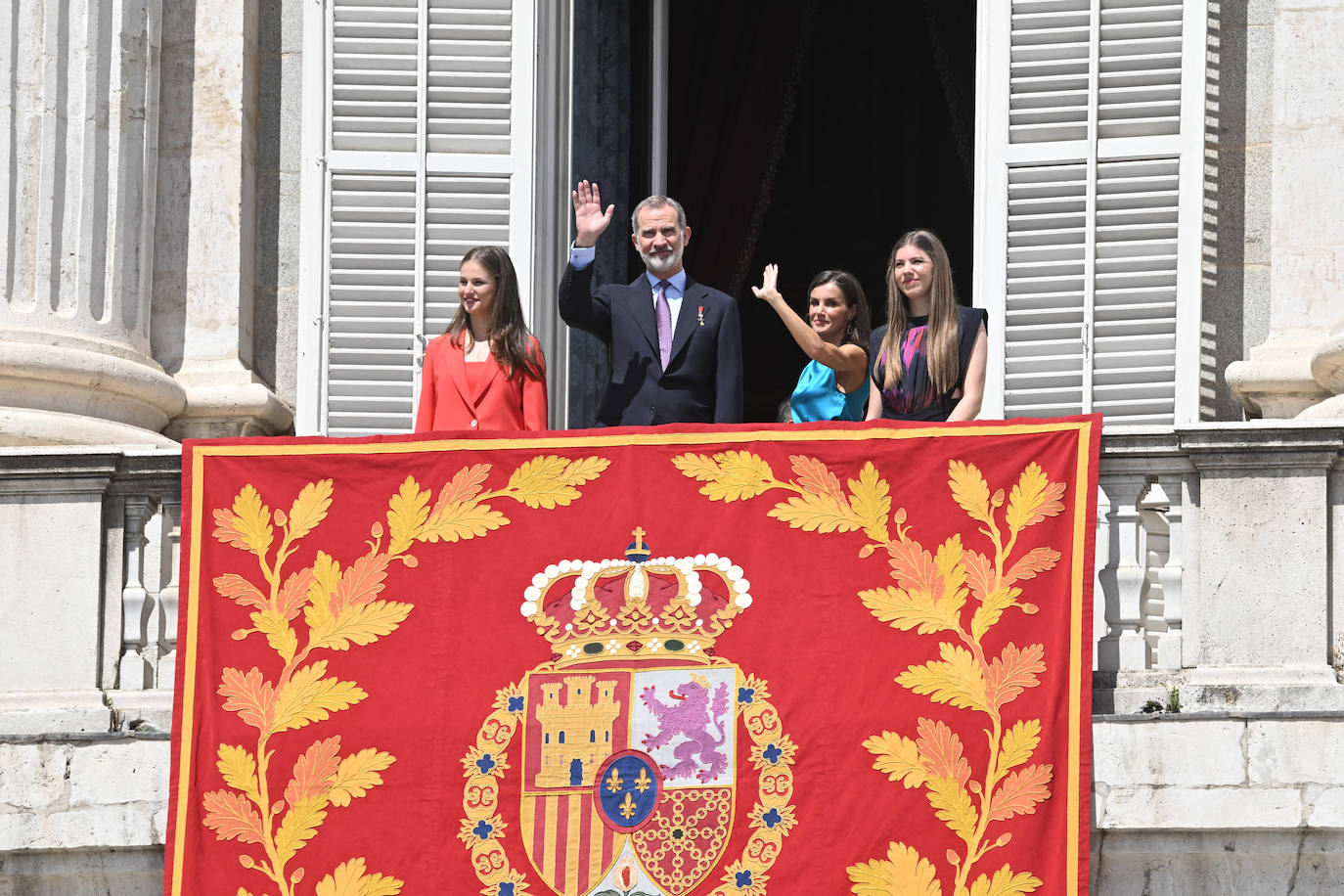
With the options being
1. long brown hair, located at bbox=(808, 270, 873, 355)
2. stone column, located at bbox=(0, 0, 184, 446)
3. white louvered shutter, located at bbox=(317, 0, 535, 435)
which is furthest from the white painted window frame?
long brown hair, located at bbox=(808, 270, 873, 355)

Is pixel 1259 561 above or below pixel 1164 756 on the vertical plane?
above

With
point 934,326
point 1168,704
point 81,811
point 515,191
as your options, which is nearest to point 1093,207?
point 934,326

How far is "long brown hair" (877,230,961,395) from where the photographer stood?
8.94 meters

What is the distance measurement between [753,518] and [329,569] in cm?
139

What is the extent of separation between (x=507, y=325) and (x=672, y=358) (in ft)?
1.86

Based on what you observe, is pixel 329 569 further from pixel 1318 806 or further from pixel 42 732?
pixel 1318 806

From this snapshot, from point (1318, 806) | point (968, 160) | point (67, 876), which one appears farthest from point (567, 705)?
point (968, 160)

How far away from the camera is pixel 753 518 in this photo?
8758 mm

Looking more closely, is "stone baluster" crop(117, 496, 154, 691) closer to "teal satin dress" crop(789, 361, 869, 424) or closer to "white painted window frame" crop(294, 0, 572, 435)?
"white painted window frame" crop(294, 0, 572, 435)

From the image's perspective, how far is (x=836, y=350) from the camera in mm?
9305

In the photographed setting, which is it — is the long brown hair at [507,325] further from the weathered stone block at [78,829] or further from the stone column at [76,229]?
the weathered stone block at [78,829]

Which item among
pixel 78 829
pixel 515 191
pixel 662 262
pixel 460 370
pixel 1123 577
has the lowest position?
pixel 78 829

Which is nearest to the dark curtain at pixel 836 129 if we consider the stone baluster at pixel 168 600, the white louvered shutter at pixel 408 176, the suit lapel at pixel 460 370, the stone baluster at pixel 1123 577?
the white louvered shutter at pixel 408 176

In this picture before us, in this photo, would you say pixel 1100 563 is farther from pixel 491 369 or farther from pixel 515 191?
pixel 515 191
